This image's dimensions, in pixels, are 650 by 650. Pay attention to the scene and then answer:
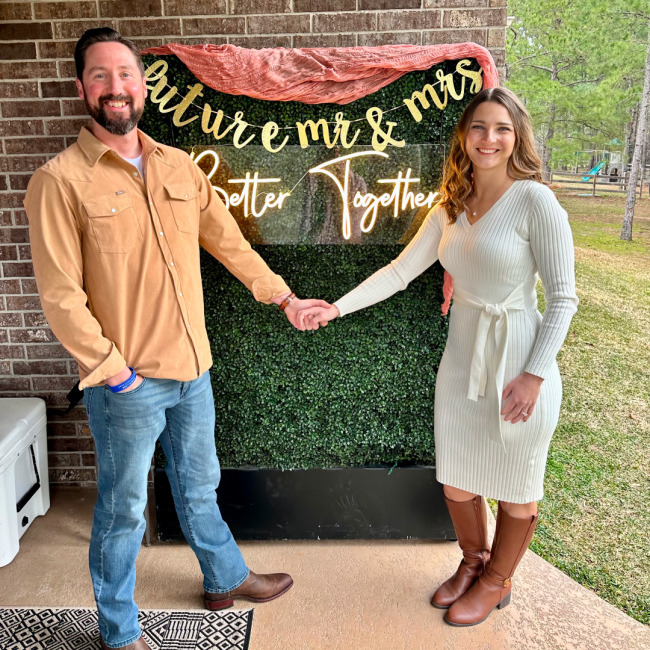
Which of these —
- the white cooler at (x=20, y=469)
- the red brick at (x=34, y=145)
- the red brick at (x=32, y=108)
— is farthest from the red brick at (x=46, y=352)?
the red brick at (x=32, y=108)

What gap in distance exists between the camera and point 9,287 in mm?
2834

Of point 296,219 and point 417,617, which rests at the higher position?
point 296,219

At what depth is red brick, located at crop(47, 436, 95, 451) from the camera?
305 centimetres

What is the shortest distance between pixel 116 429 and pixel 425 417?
1386 millimetres

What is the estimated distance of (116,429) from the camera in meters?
1.94

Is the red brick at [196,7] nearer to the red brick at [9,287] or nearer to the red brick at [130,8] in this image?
the red brick at [130,8]

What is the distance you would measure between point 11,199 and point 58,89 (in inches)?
22.0

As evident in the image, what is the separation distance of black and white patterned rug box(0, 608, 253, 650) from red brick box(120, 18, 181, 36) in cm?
244

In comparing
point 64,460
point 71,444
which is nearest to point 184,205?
point 71,444

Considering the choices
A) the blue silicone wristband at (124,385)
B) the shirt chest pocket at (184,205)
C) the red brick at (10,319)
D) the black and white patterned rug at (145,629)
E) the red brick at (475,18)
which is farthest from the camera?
the red brick at (10,319)

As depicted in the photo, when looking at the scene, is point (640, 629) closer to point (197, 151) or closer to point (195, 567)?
point (195, 567)

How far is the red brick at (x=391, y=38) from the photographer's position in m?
2.46

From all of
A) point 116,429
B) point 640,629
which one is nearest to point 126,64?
point 116,429

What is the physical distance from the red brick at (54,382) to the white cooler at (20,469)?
3.6 inches
